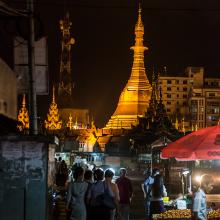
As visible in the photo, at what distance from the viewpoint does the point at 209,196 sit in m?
14.4

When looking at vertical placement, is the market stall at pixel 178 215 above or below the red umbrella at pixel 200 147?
below

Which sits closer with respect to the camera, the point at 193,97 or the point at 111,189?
the point at 111,189

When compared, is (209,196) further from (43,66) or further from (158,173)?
(43,66)

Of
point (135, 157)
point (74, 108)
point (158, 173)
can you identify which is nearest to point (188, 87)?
point (74, 108)

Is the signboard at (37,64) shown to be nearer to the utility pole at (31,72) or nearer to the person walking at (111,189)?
the utility pole at (31,72)

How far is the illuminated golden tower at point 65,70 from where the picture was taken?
108m

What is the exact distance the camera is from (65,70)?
11112cm

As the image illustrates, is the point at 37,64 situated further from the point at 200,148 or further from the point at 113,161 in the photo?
the point at 113,161

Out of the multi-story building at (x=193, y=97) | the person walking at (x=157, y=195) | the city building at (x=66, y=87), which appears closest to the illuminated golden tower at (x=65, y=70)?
the city building at (x=66, y=87)

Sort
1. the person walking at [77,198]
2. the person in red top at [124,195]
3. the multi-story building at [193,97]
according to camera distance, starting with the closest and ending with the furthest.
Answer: the person walking at [77,198], the person in red top at [124,195], the multi-story building at [193,97]

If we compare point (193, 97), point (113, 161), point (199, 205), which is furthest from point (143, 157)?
point (193, 97)

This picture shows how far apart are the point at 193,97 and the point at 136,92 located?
3278 cm

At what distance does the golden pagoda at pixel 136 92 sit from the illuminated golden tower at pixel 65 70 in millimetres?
14631

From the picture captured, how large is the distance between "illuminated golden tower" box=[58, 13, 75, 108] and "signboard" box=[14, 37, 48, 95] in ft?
314
